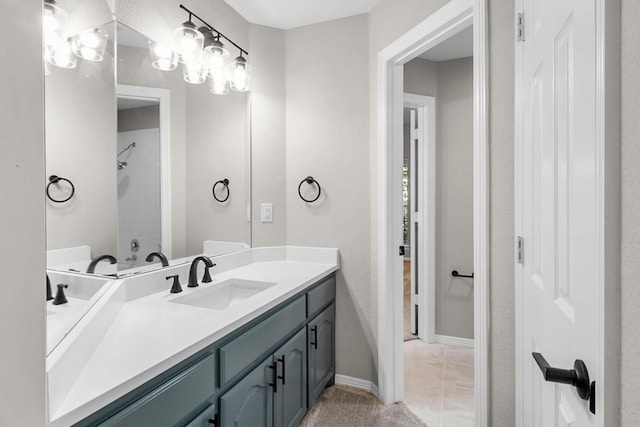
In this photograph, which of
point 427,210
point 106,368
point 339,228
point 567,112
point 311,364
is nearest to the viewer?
point 567,112

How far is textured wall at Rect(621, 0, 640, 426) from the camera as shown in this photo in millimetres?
515

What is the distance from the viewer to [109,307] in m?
1.24

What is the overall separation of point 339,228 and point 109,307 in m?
1.49

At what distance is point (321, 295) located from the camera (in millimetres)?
2164

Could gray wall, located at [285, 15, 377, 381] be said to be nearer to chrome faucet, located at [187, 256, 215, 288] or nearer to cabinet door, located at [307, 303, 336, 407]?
cabinet door, located at [307, 303, 336, 407]

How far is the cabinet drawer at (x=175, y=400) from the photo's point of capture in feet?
2.82

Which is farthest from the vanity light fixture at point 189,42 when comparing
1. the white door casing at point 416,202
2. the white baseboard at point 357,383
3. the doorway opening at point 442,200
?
the white baseboard at point 357,383

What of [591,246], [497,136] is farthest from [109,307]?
[497,136]

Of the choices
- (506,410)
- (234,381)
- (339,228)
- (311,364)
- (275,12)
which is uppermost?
(275,12)

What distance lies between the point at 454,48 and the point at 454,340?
2516 millimetres

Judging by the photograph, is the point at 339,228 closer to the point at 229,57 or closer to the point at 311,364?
the point at 311,364

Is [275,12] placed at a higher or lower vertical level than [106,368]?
higher

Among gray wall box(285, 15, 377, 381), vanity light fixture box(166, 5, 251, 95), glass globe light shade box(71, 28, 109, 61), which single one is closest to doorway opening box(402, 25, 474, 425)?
gray wall box(285, 15, 377, 381)

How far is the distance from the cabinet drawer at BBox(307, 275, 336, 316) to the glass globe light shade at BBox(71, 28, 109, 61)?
4.76 feet
